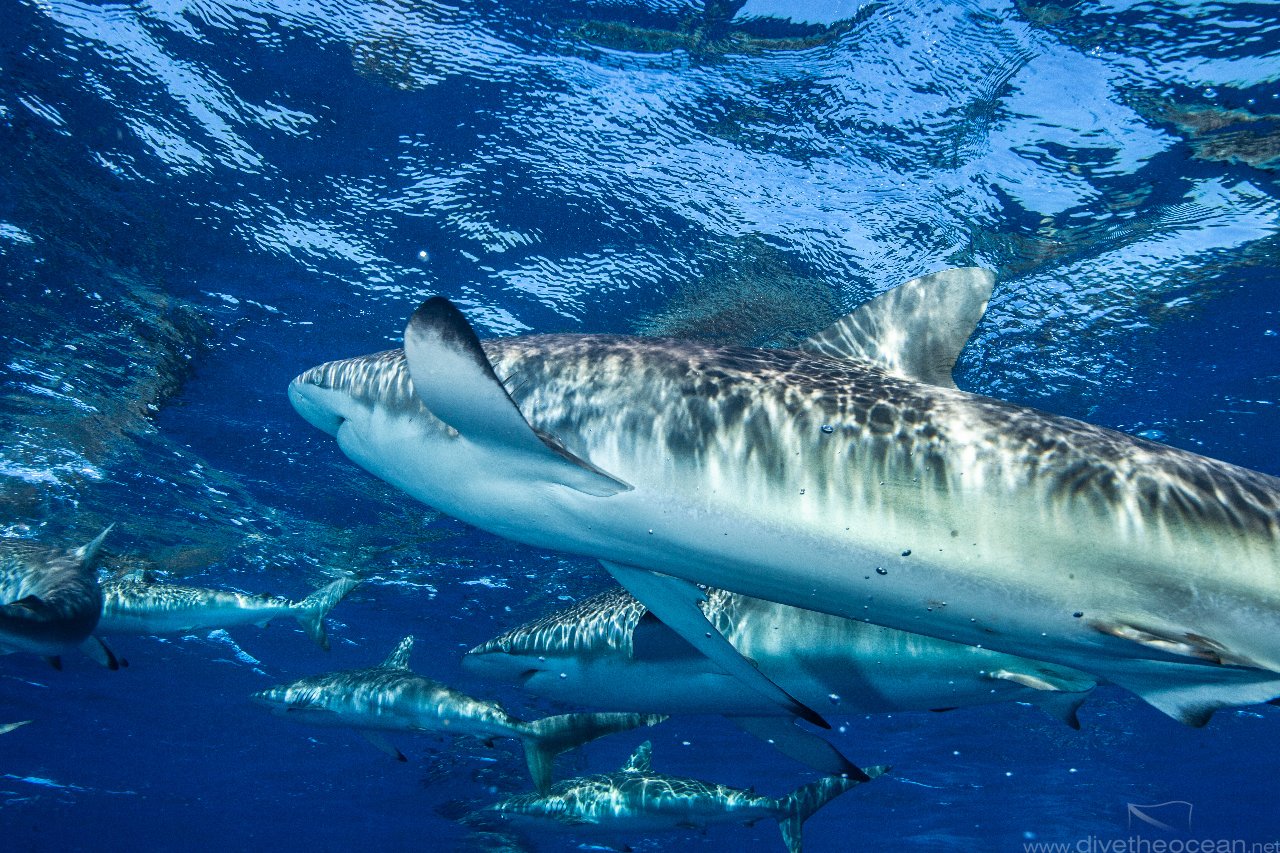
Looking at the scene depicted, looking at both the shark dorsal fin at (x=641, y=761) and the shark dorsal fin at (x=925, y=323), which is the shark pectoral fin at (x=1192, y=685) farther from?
the shark dorsal fin at (x=641, y=761)

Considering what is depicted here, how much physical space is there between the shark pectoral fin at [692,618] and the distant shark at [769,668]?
5.05 ft

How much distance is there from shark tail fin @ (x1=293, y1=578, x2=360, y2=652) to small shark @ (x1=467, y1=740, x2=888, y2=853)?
16.7ft

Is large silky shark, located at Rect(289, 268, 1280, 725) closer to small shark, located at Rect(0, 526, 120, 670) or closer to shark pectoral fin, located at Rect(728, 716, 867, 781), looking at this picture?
shark pectoral fin, located at Rect(728, 716, 867, 781)

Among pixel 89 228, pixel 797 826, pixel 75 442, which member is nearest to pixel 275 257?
pixel 89 228

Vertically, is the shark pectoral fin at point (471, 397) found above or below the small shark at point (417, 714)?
above

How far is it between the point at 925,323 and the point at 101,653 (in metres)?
10.7

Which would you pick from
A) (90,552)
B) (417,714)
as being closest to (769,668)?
(417,714)

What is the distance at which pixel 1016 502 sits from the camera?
292 centimetres

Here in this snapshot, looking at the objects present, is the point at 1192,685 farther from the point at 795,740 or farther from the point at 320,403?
the point at 320,403

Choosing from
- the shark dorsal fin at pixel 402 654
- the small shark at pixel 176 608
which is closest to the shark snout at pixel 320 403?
the small shark at pixel 176 608

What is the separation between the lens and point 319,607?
12727 millimetres

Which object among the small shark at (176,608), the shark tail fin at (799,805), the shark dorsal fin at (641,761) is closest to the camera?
the shark tail fin at (799,805)

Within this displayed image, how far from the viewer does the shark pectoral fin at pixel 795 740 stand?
6672 millimetres

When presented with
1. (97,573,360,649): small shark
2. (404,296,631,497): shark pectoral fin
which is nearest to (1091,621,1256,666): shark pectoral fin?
(404,296,631,497): shark pectoral fin
